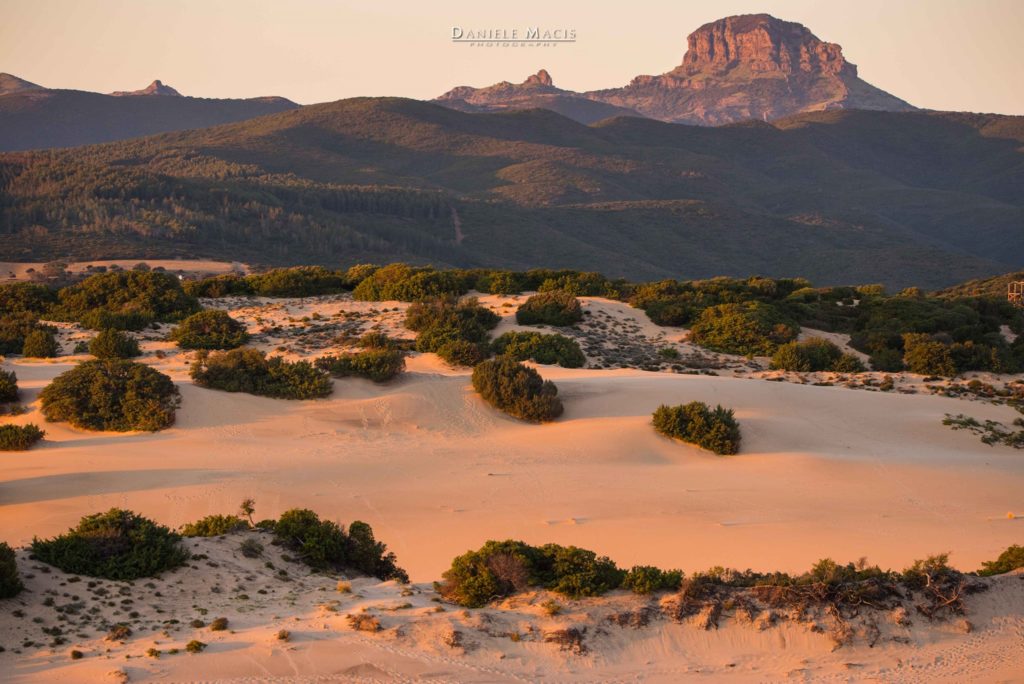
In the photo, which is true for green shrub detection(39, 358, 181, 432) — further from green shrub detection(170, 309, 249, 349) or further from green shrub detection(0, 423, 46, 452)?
green shrub detection(170, 309, 249, 349)

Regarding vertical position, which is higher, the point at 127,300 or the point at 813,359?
the point at 127,300

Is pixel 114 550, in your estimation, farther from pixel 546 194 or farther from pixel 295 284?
pixel 546 194

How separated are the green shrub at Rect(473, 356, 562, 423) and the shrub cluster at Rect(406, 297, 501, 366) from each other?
293 centimetres

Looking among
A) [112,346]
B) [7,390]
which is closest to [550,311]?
[112,346]

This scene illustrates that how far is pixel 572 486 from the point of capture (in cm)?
1467

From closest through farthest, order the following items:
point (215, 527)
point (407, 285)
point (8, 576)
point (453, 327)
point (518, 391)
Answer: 1. point (8, 576)
2. point (215, 527)
3. point (518, 391)
4. point (453, 327)
5. point (407, 285)

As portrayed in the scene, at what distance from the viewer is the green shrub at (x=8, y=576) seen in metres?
8.48

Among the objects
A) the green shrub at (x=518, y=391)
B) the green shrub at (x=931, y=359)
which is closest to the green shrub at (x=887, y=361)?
the green shrub at (x=931, y=359)

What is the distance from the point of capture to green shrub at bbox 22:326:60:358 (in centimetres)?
2222

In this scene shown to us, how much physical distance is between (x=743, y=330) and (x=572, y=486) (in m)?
13.2

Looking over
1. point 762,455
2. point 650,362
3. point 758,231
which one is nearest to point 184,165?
point 758,231

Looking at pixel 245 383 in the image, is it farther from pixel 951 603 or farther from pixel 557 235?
pixel 557 235

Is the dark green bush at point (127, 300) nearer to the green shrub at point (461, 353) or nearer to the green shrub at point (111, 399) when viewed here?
the green shrub at point (461, 353)

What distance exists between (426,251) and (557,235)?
12999 millimetres
